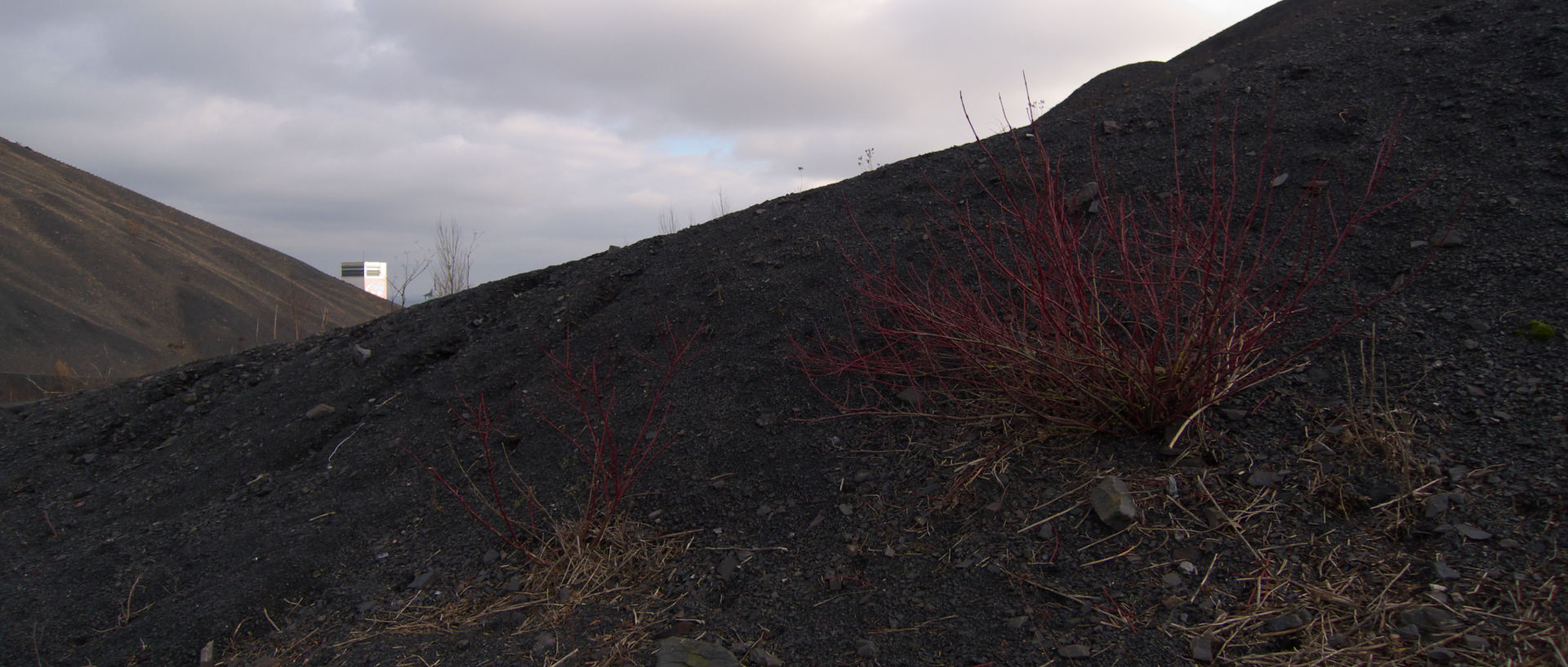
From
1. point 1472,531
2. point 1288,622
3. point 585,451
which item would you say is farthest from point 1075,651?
point 585,451

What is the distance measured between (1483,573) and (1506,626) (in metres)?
0.17

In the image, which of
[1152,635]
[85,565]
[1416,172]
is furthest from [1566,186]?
[85,565]

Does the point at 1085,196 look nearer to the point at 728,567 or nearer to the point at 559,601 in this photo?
the point at 728,567

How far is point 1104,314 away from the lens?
306 centimetres

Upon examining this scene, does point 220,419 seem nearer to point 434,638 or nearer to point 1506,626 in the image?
point 434,638

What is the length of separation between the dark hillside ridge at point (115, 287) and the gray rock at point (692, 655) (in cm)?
696

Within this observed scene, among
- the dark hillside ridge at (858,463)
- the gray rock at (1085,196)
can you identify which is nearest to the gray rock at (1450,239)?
the dark hillside ridge at (858,463)

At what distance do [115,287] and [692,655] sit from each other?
33.3 feet

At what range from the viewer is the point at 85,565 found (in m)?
3.06

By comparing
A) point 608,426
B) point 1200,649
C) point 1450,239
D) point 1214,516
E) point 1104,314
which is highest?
point 1450,239

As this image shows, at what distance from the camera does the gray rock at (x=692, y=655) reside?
1941 millimetres

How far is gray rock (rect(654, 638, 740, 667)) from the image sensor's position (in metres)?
1.94

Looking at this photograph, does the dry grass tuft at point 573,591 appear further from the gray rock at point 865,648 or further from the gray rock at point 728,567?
the gray rock at point 865,648

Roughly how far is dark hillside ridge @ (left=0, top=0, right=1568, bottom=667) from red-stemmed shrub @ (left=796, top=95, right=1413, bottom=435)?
0.43ft
